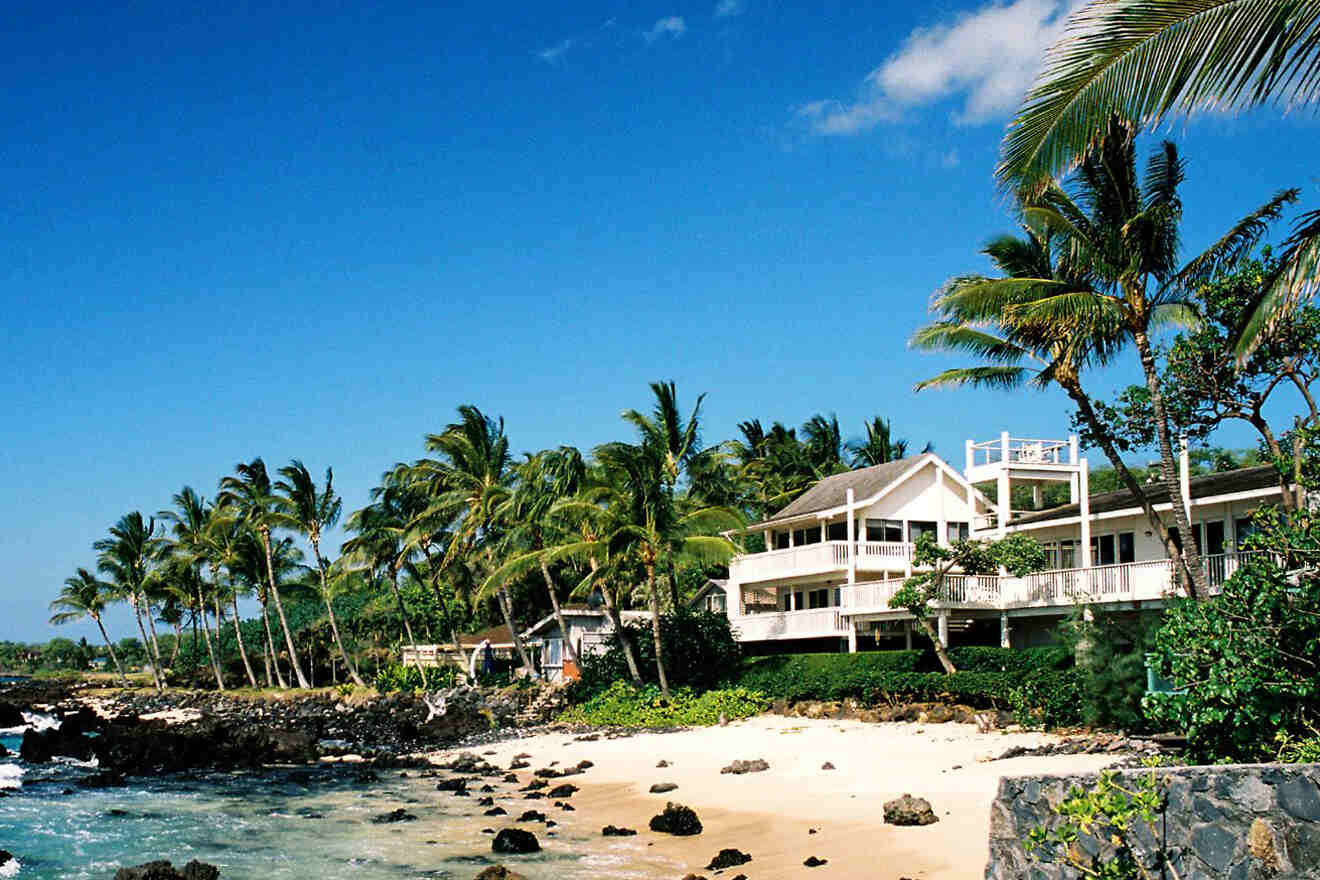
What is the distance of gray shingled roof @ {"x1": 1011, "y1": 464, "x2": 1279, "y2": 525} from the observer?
2716cm

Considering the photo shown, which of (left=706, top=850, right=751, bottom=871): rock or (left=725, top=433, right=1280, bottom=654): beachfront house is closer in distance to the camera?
(left=706, top=850, right=751, bottom=871): rock

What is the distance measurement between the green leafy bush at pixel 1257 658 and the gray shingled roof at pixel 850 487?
27.4m

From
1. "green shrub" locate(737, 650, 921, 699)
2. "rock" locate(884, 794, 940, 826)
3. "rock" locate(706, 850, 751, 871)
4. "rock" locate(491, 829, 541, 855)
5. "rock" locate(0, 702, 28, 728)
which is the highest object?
"green shrub" locate(737, 650, 921, 699)

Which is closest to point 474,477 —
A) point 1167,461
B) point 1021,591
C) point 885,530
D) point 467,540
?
point 467,540

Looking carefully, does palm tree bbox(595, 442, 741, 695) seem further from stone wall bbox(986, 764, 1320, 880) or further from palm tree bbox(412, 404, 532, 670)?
stone wall bbox(986, 764, 1320, 880)

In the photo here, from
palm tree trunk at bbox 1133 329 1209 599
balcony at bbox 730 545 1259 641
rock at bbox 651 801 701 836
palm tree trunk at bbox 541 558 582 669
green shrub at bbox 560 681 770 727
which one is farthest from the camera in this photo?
palm tree trunk at bbox 541 558 582 669

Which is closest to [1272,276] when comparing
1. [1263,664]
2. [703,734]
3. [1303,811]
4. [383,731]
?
[1263,664]

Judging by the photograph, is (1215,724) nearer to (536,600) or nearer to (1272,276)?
(1272,276)

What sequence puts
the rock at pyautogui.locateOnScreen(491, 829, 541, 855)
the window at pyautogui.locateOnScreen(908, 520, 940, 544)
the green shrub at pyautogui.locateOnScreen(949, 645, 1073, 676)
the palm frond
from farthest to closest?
the window at pyautogui.locateOnScreen(908, 520, 940, 544), the green shrub at pyautogui.locateOnScreen(949, 645, 1073, 676), the rock at pyautogui.locateOnScreen(491, 829, 541, 855), the palm frond

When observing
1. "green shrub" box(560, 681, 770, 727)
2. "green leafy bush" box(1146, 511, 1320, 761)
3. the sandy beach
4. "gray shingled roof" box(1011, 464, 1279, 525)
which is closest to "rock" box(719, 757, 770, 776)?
the sandy beach

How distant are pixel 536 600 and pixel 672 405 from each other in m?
22.2

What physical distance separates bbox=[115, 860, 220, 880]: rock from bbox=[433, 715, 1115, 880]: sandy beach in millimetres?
4005

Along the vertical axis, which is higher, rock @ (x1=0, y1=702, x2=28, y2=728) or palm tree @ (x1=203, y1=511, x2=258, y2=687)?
palm tree @ (x1=203, y1=511, x2=258, y2=687)

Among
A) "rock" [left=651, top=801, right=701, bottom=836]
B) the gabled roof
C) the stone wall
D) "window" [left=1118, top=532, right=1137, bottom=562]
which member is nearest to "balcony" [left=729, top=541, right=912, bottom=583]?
the gabled roof
